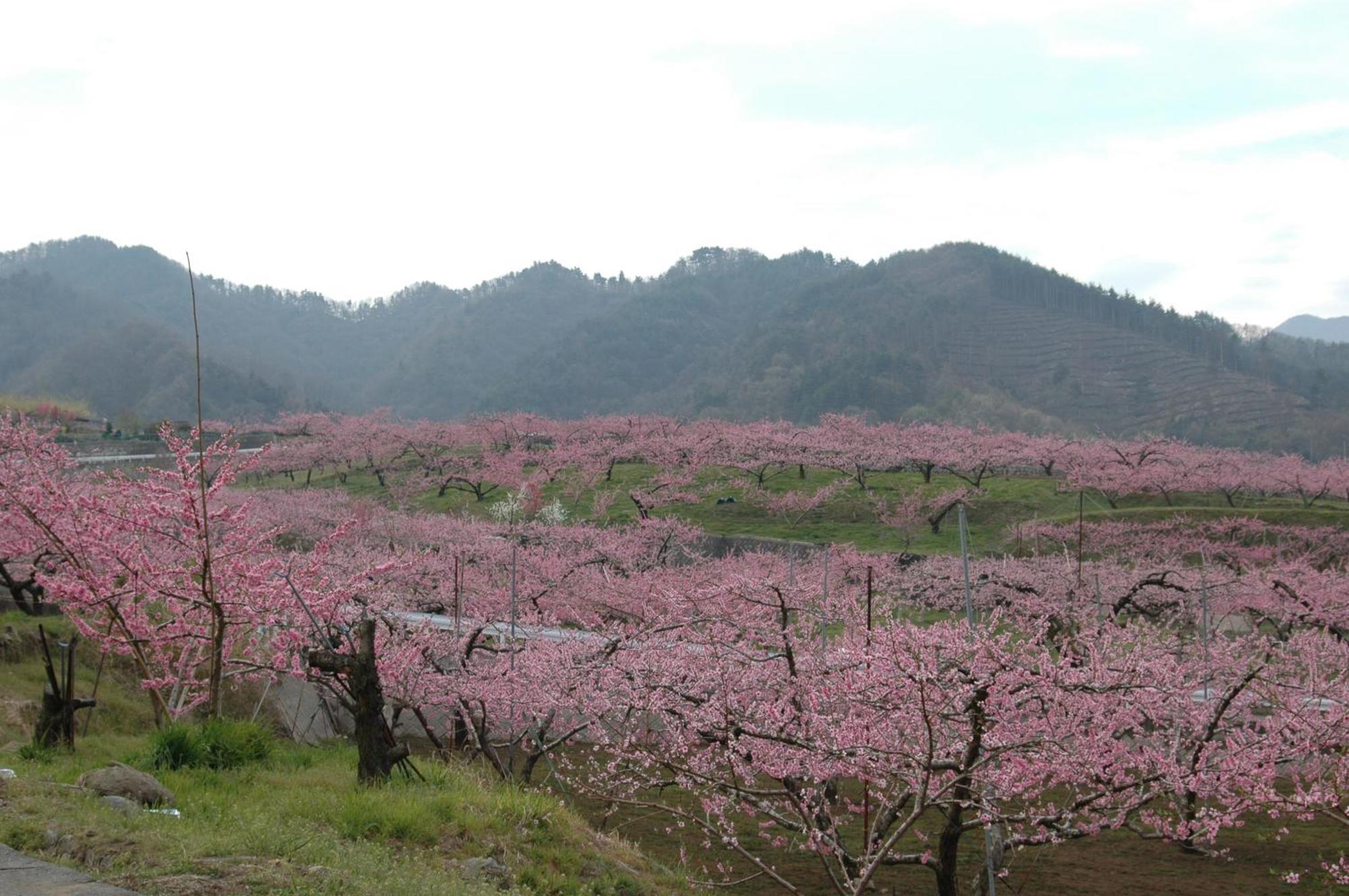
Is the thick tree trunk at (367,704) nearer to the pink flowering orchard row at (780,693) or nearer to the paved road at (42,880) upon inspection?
the pink flowering orchard row at (780,693)

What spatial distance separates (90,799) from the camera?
6484 millimetres

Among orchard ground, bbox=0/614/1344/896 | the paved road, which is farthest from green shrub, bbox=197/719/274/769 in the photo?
the paved road

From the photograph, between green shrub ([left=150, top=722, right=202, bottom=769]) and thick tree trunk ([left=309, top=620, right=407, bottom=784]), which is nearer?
green shrub ([left=150, top=722, right=202, bottom=769])

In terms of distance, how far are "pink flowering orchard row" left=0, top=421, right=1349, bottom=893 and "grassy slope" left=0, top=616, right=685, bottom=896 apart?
69cm

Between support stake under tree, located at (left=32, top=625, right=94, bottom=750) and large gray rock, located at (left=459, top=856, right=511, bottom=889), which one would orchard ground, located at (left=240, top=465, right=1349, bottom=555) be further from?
large gray rock, located at (left=459, top=856, right=511, bottom=889)

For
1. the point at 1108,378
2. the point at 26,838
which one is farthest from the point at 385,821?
the point at 1108,378

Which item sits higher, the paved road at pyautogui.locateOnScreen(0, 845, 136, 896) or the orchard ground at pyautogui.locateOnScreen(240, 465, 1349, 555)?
the paved road at pyautogui.locateOnScreen(0, 845, 136, 896)

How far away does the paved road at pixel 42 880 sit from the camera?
4.91 meters

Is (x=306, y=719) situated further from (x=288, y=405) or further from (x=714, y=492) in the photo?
Answer: (x=288, y=405)

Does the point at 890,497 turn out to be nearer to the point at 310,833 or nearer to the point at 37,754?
the point at 37,754

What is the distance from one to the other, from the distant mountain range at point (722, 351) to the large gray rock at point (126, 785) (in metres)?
82.1

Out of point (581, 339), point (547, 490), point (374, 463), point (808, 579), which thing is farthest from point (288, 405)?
point (808, 579)

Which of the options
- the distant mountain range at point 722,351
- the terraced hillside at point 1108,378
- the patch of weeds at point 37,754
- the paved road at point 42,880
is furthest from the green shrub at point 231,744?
the terraced hillside at point 1108,378

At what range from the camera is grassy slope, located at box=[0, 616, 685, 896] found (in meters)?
5.55
